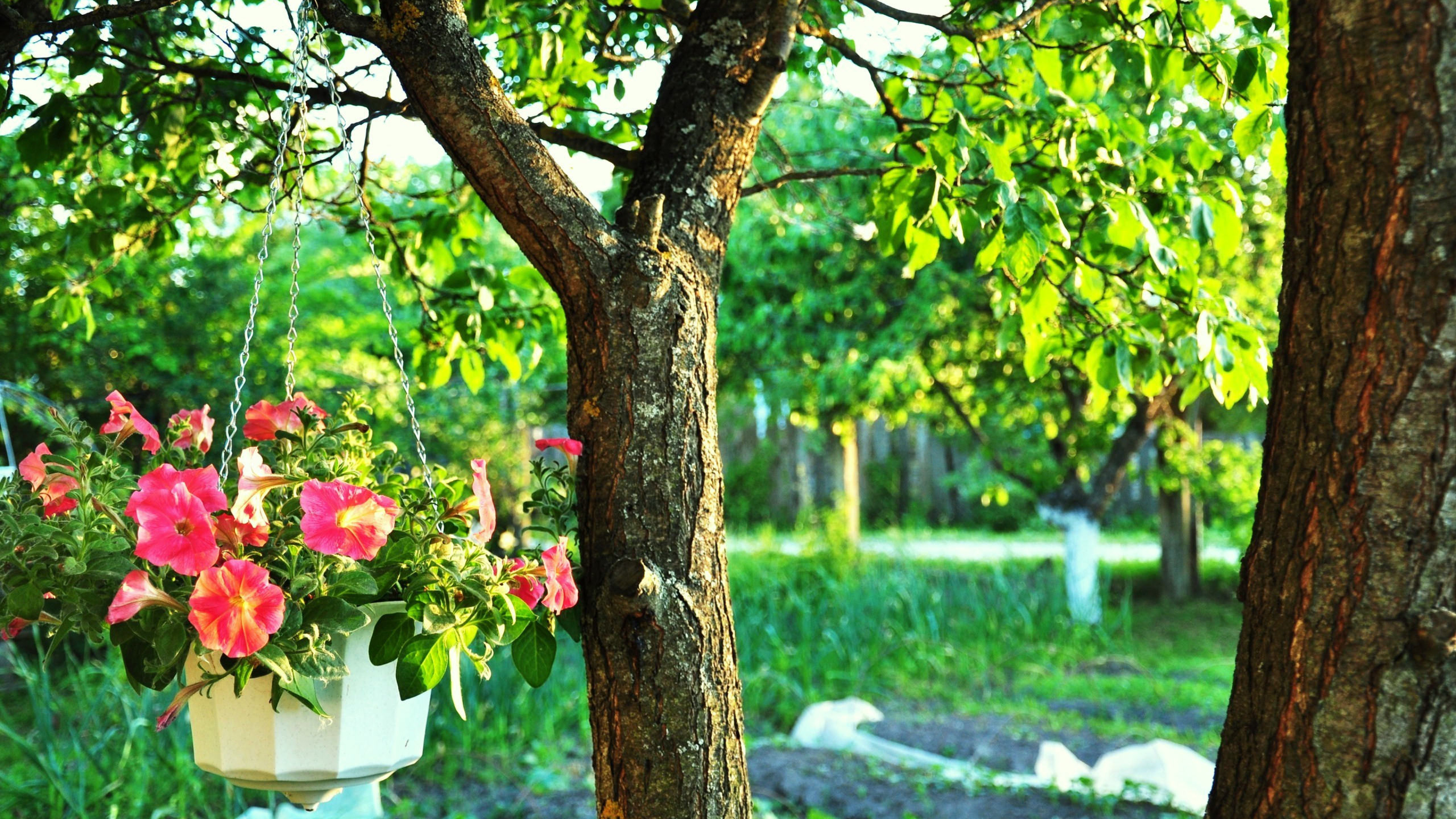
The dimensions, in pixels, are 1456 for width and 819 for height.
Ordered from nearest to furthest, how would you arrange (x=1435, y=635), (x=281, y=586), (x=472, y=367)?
Result: 1. (x=1435, y=635)
2. (x=281, y=586)
3. (x=472, y=367)

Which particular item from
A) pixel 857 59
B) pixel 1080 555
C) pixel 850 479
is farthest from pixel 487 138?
pixel 850 479

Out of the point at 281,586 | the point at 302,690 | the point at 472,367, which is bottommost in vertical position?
the point at 302,690

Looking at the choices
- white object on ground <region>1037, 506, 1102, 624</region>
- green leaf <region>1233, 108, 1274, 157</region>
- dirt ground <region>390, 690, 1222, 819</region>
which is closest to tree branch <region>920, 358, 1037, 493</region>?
white object on ground <region>1037, 506, 1102, 624</region>

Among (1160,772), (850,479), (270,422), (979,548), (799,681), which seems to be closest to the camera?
(270,422)

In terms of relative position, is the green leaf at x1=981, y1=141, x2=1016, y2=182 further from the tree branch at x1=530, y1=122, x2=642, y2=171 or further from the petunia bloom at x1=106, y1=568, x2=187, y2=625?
the petunia bloom at x1=106, y1=568, x2=187, y2=625

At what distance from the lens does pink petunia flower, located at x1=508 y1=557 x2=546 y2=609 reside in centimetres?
119

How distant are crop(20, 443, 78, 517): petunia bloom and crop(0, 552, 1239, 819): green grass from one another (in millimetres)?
2081

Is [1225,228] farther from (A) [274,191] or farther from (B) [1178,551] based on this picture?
(B) [1178,551]

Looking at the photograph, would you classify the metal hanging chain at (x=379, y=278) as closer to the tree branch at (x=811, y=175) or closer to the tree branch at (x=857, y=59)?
the tree branch at (x=811, y=175)

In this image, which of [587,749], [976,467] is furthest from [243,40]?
[976,467]

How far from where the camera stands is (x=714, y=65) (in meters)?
1.59

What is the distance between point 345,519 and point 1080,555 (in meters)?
6.45

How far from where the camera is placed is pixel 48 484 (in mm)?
1279

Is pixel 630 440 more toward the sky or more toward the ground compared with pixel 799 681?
more toward the sky
